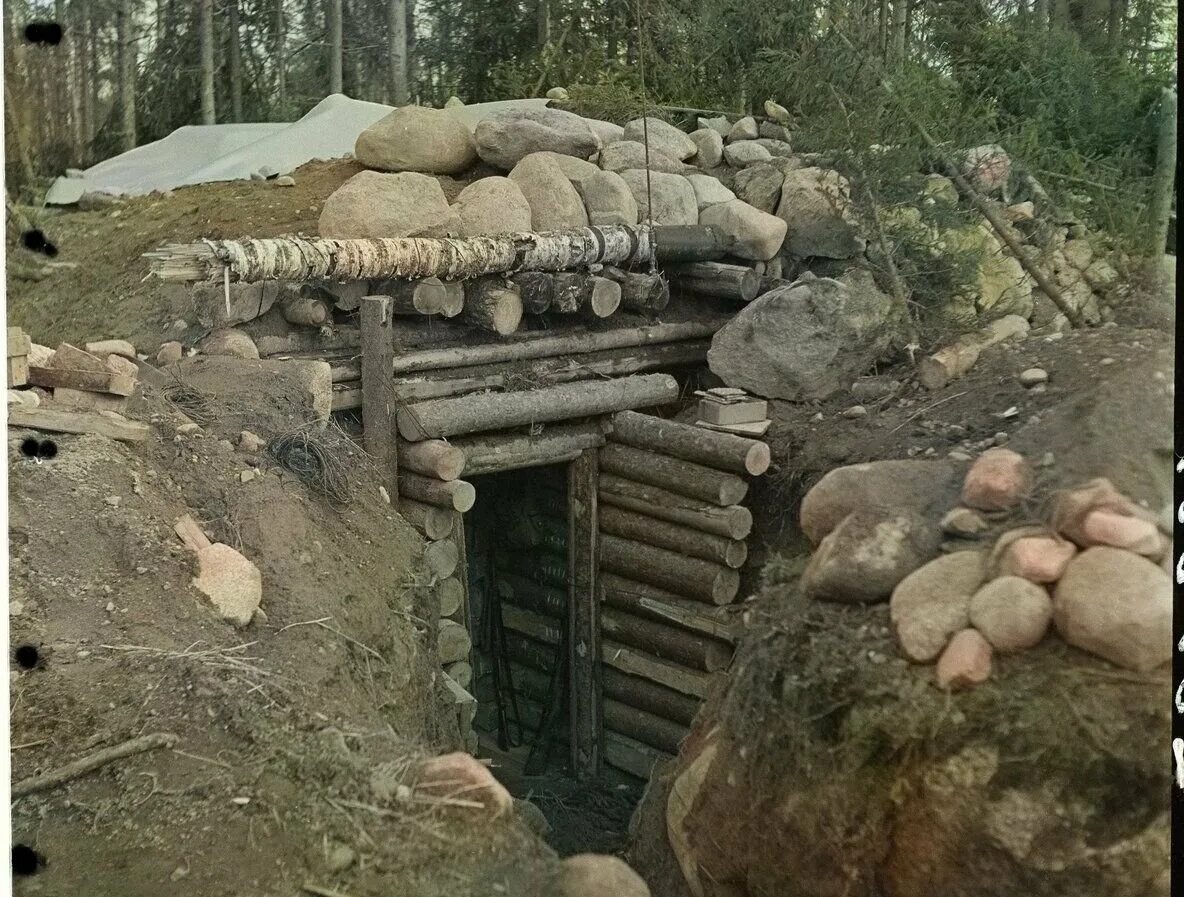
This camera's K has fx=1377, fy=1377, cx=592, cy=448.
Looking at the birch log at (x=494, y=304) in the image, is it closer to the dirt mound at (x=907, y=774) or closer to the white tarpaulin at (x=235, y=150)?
the white tarpaulin at (x=235, y=150)

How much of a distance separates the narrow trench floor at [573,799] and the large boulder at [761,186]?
3.12 feet

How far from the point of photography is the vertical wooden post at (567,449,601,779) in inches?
88.6

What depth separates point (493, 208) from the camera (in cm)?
232

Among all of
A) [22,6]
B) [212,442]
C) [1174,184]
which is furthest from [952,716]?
[22,6]

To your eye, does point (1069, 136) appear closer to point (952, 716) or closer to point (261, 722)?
point (952, 716)

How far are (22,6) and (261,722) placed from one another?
128 cm

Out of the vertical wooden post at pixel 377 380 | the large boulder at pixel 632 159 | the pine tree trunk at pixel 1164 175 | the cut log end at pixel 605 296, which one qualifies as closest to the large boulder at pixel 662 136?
the large boulder at pixel 632 159

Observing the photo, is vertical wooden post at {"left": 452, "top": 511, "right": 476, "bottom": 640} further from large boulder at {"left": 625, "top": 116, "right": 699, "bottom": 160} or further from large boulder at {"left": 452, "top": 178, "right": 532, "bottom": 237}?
large boulder at {"left": 625, "top": 116, "right": 699, "bottom": 160}

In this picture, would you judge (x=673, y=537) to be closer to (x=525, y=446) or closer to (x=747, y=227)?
(x=525, y=446)

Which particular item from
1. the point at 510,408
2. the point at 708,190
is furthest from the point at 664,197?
the point at 510,408

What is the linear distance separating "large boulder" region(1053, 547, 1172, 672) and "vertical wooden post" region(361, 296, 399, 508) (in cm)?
106

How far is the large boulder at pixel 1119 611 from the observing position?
1837 millimetres

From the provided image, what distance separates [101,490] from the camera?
233 cm

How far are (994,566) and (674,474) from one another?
1.73ft
